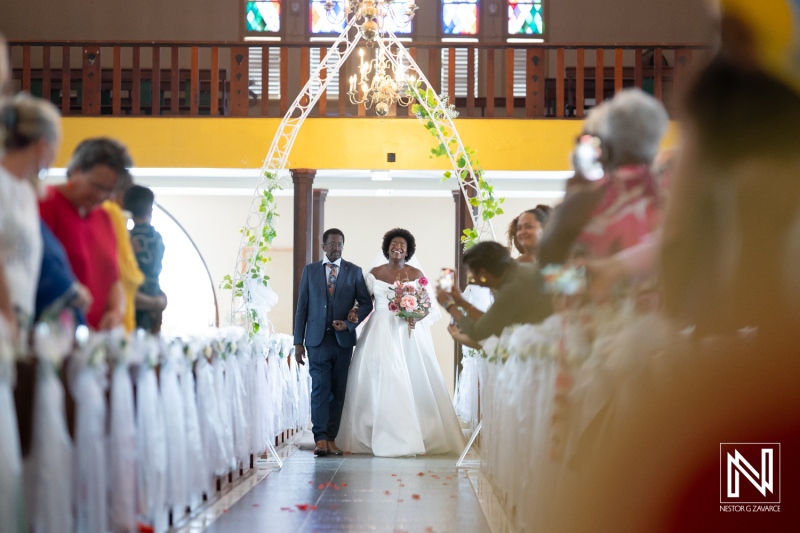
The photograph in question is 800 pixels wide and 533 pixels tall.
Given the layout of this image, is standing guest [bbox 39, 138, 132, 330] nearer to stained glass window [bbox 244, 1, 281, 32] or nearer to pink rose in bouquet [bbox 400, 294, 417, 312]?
pink rose in bouquet [bbox 400, 294, 417, 312]

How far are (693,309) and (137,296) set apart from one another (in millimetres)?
1936

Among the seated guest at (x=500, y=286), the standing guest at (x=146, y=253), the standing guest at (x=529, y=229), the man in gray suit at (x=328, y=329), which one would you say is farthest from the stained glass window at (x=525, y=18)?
the standing guest at (x=146, y=253)

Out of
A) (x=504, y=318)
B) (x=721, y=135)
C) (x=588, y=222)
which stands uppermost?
(x=721, y=135)

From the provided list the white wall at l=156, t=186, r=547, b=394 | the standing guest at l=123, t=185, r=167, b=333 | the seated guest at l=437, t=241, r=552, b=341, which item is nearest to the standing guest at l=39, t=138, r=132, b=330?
the standing guest at l=123, t=185, r=167, b=333

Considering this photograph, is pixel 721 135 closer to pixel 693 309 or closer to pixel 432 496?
pixel 693 309

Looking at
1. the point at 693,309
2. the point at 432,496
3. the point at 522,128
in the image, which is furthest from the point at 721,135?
the point at 522,128

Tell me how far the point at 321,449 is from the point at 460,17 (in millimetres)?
8900

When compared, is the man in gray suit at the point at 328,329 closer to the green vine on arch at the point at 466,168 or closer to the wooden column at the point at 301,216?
the green vine on arch at the point at 466,168

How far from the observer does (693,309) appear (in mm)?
2271

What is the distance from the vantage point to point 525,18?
15367 millimetres

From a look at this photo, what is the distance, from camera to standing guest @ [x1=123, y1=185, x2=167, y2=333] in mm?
3492

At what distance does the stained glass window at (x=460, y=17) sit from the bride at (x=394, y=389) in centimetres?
735

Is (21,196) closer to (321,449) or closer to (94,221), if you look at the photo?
(94,221)

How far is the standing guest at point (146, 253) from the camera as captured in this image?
11.5 feet
